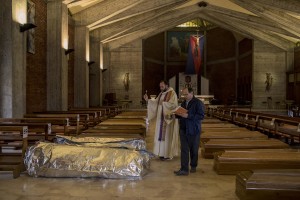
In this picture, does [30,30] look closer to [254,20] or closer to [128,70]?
[254,20]

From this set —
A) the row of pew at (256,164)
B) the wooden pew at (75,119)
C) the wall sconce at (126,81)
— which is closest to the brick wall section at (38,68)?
the wooden pew at (75,119)

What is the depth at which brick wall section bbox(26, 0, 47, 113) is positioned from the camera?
12836 mm

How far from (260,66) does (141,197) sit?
2370cm

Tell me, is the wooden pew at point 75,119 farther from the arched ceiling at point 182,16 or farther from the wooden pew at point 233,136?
the arched ceiling at point 182,16

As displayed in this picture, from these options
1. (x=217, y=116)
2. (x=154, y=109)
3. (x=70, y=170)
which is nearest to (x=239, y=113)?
(x=217, y=116)

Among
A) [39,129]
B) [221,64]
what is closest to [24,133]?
[39,129]

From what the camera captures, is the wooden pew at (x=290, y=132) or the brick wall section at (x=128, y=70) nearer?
the wooden pew at (x=290, y=132)

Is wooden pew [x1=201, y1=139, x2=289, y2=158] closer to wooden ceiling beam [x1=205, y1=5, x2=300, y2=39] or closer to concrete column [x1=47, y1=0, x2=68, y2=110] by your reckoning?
concrete column [x1=47, y1=0, x2=68, y2=110]

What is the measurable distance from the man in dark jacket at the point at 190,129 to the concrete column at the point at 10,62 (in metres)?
5.51

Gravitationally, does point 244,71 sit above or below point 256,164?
above

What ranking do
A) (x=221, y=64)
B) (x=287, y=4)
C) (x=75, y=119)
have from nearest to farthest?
(x=75, y=119) < (x=287, y=4) < (x=221, y=64)

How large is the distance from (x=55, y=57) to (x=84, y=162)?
945 centimetres

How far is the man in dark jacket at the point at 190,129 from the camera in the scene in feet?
20.2

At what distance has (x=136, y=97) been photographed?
1103 inches
